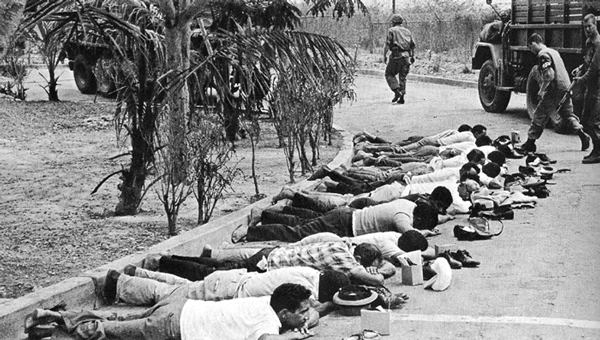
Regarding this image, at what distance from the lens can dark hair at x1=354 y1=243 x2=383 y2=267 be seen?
19.3 feet

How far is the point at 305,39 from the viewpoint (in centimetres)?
780

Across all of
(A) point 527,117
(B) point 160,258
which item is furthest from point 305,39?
(A) point 527,117

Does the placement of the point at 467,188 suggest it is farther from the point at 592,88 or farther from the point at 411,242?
the point at 592,88

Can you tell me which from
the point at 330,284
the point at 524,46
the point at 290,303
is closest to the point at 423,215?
the point at 330,284

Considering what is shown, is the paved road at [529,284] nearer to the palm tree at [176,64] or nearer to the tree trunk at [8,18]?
the palm tree at [176,64]

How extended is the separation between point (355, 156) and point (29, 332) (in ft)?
21.6

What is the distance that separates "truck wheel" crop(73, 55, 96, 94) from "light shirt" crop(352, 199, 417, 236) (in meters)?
15.4

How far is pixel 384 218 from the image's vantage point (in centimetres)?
688

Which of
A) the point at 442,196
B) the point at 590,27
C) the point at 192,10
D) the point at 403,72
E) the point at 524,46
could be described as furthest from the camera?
the point at 403,72

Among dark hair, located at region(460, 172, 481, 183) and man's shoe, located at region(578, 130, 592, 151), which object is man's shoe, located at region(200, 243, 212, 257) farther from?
man's shoe, located at region(578, 130, 592, 151)

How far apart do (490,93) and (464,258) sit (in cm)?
1009

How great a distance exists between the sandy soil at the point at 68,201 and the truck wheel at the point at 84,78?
6003 millimetres

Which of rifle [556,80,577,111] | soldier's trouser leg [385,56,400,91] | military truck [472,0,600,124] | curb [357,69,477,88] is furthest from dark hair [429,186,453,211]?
curb [357,69,477,88]

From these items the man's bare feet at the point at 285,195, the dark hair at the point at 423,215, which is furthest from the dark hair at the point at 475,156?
the dark hair at the point at 423,215
